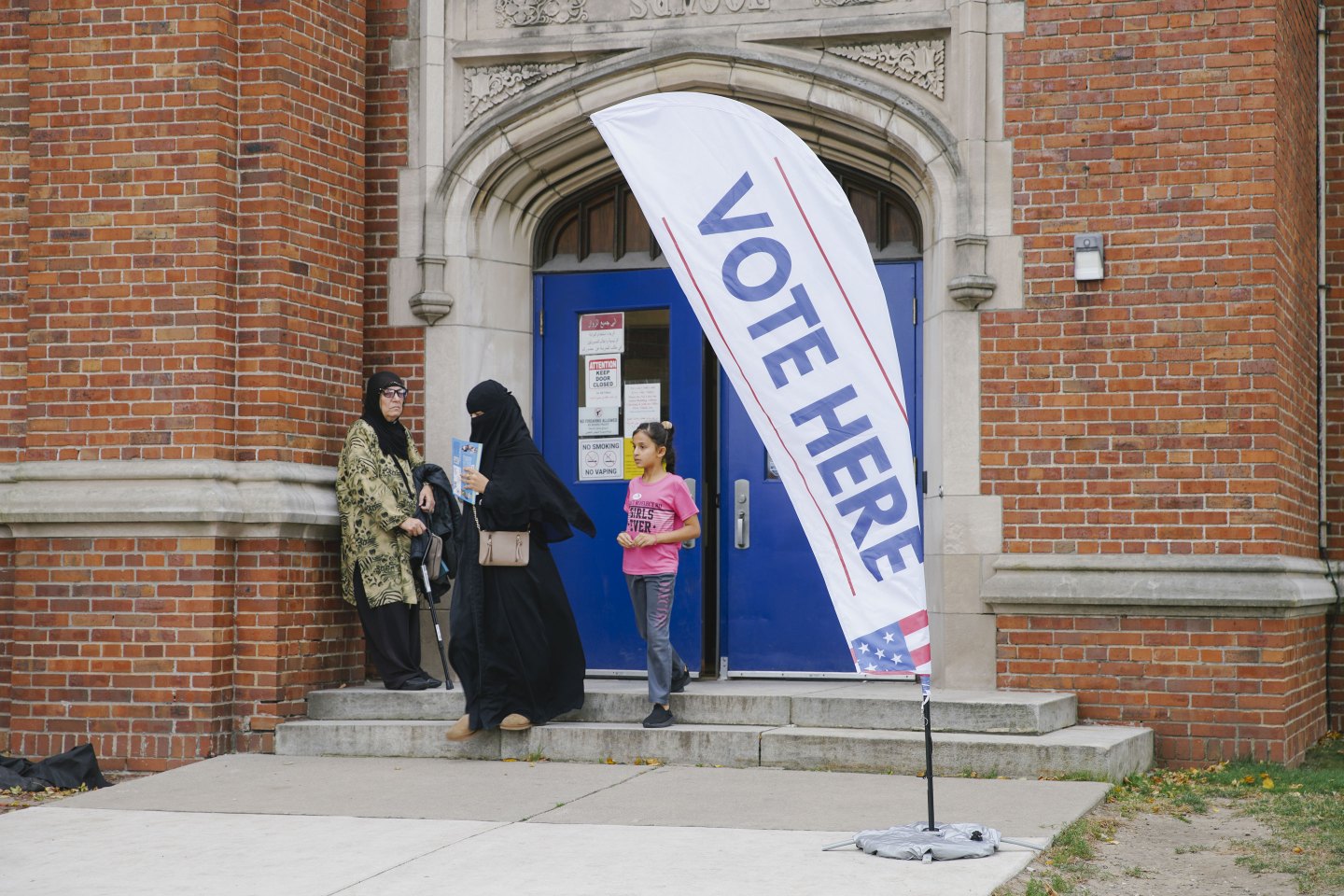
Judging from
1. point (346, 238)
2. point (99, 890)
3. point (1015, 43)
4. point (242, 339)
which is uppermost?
point (1015, 43)

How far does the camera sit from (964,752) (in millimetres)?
7781

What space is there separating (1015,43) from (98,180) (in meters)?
5.22

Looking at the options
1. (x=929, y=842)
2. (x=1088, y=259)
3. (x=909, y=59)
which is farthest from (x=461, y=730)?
(x=909, y=59)

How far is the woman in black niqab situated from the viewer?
8.36m

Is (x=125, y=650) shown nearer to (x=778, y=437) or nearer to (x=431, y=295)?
(x=431, y=295)

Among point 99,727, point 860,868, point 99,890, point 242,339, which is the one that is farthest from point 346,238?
point 860,868

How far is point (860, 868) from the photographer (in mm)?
5730

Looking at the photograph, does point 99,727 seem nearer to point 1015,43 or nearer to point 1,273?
point 1,273

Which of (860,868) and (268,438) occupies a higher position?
(268,438)

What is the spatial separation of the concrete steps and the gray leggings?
0.23 meters

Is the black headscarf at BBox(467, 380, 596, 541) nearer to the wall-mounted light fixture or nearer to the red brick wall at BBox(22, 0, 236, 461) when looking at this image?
the red brick wall at BBox(22, 0, 236, 461)

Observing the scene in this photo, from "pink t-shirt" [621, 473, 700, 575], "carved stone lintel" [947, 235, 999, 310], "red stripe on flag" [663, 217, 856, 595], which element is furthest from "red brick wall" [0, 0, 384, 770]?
"red stripe on flag" [663, 217, 856, 595]

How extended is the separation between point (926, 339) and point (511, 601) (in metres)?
2.92

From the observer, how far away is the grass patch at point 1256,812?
589 centimetres
